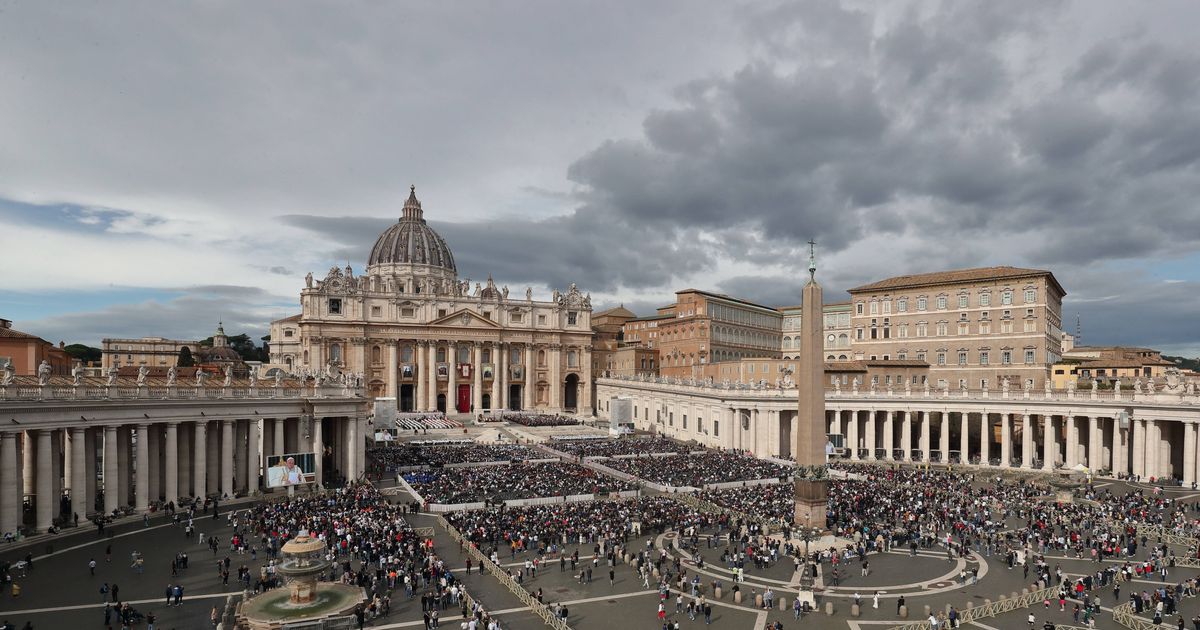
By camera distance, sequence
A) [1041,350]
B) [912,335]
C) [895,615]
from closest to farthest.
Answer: [895,615] < [1041,350] < [912,335]

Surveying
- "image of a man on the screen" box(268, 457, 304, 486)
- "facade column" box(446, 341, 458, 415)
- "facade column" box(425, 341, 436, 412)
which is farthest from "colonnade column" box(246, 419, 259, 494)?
"facade column" box(446, 341, 458, 415)

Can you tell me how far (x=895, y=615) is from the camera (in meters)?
21.6

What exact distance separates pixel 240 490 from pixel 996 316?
62131 mm

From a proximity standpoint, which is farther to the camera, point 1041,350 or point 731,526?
point 1041,350

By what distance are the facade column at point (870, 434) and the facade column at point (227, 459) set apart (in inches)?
1740

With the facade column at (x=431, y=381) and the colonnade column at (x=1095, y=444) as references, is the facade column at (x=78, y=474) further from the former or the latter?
the facade column at (x=431, y=381)

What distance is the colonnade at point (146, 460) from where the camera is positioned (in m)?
30.2

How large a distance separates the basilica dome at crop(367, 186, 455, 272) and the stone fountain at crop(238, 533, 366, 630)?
307 ft

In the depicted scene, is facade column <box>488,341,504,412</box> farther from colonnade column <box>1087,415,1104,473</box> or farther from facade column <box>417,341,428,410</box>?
colonnade column <box>1087,415,1104,473</box>

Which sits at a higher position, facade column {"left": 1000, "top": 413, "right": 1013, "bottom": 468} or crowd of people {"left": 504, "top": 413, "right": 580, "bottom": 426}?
facade column {"left": 1000, "top": 413, "right": 1013, "bottom": 468}

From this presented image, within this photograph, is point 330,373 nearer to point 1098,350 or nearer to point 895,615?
point 895,615

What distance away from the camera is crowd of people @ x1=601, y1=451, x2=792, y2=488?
41.8 m

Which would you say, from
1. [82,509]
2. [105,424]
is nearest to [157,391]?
[105,424]

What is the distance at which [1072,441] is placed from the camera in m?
50.1
